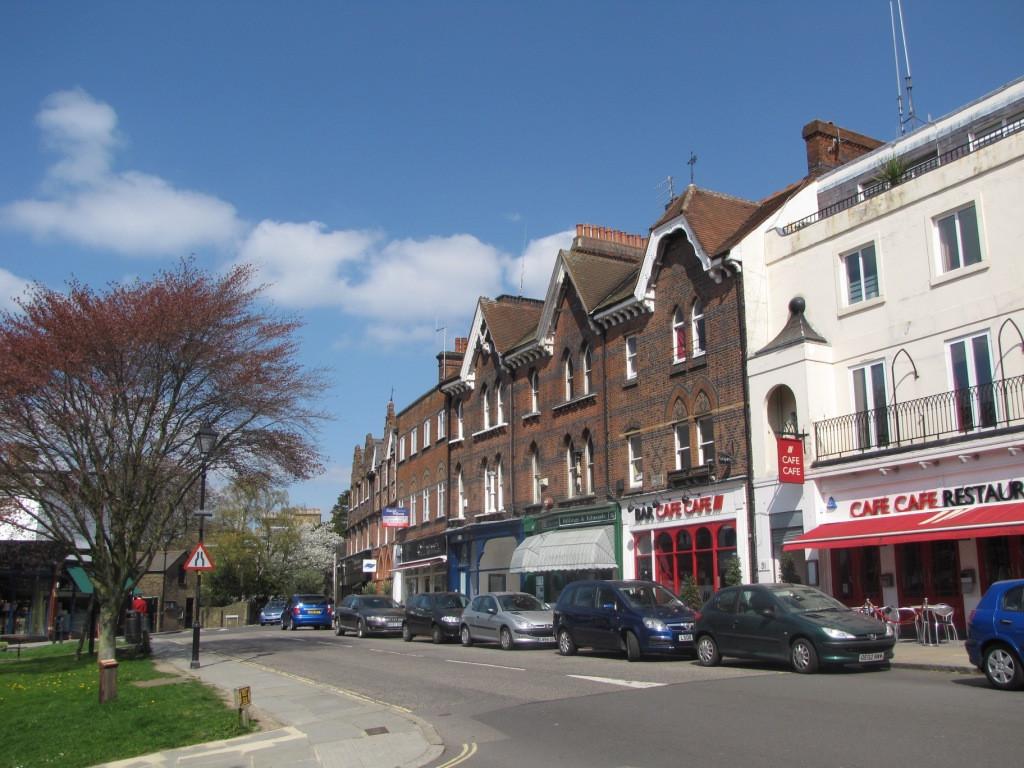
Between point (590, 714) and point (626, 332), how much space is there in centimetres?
1927

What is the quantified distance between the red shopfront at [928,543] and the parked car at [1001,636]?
5058 mm

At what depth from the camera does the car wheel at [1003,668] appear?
11.7m

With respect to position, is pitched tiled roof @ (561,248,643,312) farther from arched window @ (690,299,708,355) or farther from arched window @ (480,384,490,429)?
arched window @ (480,384,490,429)

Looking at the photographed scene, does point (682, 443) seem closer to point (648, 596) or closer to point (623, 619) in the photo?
point (648, 596)

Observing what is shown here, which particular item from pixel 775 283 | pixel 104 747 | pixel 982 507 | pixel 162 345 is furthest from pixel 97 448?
pixel 982 507

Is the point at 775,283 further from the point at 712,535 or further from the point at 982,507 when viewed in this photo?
the point at 982,507

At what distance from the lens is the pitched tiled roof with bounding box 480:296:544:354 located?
37969mm

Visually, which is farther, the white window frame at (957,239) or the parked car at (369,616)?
the parked car at (369,616)

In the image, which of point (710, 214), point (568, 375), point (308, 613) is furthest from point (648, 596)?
point (308, 613)

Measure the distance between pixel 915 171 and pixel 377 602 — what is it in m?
22.8

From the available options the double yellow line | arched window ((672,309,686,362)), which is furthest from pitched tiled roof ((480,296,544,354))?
the double yellow line

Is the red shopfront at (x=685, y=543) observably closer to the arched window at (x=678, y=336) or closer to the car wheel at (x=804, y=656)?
the arched window at (x=678, y=336)

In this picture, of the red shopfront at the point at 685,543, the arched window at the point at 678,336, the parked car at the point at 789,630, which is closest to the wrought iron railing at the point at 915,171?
the arched window at the point at 678,336

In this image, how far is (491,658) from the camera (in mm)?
21219
